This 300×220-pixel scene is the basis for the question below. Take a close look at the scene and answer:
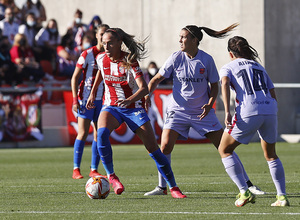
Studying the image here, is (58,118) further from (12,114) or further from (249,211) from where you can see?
(249,211)

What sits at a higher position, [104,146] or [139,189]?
[104,146]

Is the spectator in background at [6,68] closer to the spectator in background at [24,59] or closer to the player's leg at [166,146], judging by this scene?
the spectator in background at [24,59]

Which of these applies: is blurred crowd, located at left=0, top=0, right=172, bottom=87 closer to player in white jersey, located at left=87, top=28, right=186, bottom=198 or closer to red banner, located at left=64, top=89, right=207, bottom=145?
red banner, located at left=64, top=89, right=207, bottom=145

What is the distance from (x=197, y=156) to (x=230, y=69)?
371 inches

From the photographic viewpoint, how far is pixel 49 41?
23.0 metres

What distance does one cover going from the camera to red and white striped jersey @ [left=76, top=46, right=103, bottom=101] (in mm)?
11352

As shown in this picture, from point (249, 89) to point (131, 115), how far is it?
5.77 feet

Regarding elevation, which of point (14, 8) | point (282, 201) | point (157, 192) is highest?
point (14, 8)

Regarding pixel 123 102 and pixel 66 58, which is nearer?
pixel 123 102

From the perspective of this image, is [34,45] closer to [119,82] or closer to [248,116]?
[119,82]

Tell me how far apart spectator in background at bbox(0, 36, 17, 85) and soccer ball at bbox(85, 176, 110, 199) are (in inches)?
513

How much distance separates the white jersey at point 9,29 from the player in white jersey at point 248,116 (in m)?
15.3

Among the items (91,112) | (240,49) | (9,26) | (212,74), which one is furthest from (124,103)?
(9,26)

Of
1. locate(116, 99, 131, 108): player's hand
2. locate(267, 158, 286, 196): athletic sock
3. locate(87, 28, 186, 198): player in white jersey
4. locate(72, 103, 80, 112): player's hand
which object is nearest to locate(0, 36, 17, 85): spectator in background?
locate(72, 103, 80, 112): player's hand
